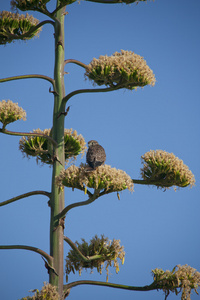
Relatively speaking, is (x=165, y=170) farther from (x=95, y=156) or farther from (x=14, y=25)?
(x=14, y=25)

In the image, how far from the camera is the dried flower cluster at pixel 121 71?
360 inches

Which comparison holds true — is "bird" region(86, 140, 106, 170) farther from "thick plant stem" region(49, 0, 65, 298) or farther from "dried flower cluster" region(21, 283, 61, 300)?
"dried flower cluster" region(21, 283, 61, 300)

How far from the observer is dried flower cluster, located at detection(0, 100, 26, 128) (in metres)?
9.47

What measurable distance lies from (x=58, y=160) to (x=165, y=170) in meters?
2.17

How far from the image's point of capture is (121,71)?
359 inches

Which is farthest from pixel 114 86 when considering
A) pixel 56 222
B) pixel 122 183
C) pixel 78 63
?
pixel 56 222

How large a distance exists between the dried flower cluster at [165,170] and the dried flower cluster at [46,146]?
163 cm

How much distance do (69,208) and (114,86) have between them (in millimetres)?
2458

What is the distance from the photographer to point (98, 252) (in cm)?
973

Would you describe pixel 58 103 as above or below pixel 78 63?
below

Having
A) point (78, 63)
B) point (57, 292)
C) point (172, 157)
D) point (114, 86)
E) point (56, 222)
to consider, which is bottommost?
point (57, 292)

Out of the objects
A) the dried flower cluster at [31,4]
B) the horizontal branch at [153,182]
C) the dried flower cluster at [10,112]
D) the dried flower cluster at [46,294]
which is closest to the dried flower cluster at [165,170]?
the horizontal branch at [153,182]

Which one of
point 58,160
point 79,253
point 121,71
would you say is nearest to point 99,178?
point 58,160

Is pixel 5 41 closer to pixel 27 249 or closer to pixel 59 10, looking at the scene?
pixel 59 10
